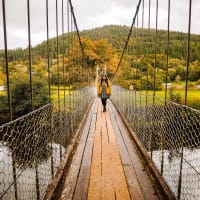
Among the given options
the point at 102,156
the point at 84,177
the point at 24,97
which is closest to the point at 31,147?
the point at 84,177

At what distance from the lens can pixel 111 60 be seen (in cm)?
3316

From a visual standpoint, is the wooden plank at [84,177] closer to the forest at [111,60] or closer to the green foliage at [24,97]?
the forest at [111,60]

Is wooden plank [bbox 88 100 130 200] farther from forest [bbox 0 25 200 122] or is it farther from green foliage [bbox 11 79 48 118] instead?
green foliage [bbox 11 79 48 118]

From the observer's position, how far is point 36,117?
1698 millimetres

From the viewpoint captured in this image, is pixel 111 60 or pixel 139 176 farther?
pixel 111 60

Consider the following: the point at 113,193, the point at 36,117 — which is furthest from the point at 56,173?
the point at 36,117

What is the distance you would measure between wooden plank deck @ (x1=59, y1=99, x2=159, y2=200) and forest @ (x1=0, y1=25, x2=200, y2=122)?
0.79 m

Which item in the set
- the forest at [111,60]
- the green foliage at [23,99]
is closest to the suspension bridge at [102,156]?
the forest at [111,60]

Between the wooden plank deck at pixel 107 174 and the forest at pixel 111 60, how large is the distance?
79 cm

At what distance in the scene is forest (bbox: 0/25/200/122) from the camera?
3.67 m

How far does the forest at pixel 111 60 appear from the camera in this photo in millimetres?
3666

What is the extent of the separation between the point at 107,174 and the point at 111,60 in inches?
1232

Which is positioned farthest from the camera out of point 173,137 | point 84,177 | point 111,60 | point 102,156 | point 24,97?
point 111,60

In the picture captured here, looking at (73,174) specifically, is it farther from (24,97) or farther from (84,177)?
(24,97)
